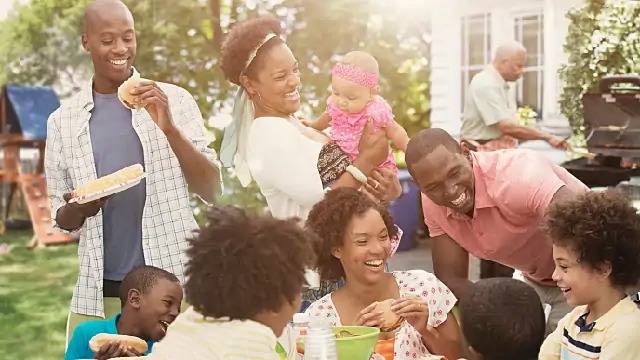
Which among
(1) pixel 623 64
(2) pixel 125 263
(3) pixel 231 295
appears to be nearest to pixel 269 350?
(3) pixel 231 295

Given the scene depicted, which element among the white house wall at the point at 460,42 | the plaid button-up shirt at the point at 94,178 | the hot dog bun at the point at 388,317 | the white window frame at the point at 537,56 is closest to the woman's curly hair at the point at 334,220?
the hot dog bun at the point at 388,317

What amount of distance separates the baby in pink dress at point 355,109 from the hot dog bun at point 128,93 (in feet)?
1.92

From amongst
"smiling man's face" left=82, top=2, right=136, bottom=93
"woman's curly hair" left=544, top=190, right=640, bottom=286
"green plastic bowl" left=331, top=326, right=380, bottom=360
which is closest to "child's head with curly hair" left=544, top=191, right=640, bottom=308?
"woman's curly hair" left=544, top=190, right=640, bottom=286

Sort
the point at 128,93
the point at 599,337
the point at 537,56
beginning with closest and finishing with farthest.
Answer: the point at 599,337 → the point at 128,93 → the point at 537,56

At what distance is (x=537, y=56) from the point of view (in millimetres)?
5137

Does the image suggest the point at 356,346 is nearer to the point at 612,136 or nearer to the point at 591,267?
the point at 591,267

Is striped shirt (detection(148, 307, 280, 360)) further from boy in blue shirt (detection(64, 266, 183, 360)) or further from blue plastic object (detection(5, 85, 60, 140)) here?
blue plastic object (detection(5, 85, 60, 140))

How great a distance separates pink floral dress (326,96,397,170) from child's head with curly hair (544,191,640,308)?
0.92 m

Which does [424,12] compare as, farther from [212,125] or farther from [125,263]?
[125,263]

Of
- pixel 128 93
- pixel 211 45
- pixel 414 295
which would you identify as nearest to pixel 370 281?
pixel 414 295

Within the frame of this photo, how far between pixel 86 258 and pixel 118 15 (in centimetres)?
73

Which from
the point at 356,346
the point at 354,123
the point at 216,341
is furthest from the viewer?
the point at 354,123

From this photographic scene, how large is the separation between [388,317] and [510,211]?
537 mm

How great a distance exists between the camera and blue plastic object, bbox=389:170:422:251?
12.6 feet
